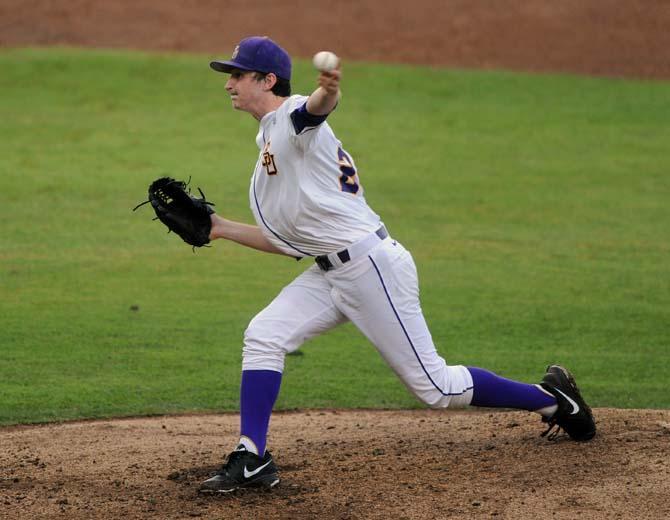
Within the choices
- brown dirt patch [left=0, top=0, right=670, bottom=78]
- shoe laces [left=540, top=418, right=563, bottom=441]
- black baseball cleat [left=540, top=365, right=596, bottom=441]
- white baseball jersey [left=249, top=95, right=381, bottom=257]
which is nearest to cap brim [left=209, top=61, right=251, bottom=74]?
white baseball jersey [left=249, top=95, right=381, bottom=257]

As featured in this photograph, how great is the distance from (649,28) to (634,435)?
54.6ft

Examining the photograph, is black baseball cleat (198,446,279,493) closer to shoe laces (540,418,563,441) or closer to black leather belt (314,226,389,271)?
black leather belt (314,226,389,271)

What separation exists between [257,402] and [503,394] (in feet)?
3.80

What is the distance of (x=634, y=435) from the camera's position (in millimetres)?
5379

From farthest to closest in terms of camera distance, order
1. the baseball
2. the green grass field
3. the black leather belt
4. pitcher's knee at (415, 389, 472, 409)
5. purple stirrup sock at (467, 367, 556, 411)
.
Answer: the green grass field, purple stirrup sock at (467, 367, 556, 411), pitcher's knee at (415, 389, 472, 409), the black leather belt, the baseball

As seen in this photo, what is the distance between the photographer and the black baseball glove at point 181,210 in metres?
5.27

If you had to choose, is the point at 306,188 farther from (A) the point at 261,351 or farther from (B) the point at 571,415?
(B) the point at 571,415

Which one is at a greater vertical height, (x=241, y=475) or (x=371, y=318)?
(x=371, y=318)

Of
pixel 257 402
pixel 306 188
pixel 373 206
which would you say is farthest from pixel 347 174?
pixel 373 206

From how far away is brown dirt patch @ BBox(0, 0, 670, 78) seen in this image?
19.9 metres

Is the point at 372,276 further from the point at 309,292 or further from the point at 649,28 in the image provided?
the point at 649,28

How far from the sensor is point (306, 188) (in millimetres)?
4855

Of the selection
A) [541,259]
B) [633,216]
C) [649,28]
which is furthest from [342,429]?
[649,28]

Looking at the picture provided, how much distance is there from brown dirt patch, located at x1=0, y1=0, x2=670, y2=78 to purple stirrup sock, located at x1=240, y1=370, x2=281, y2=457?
1517cm
